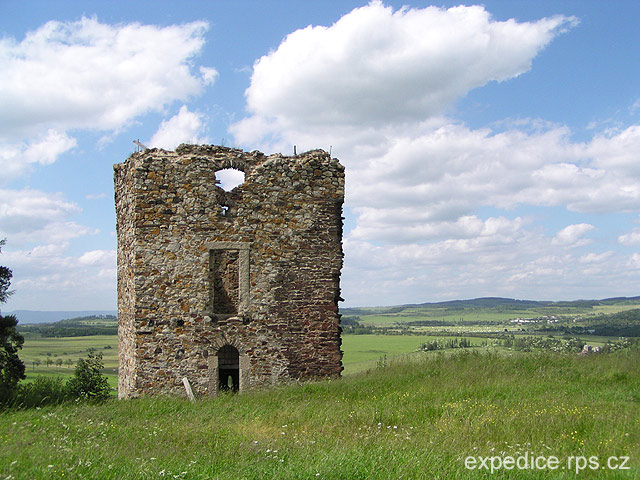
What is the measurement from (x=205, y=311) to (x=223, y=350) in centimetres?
123

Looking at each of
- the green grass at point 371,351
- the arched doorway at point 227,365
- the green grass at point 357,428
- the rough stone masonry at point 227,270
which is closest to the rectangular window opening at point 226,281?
the rough stone masonry at point 227,270

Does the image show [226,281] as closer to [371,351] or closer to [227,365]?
[227,365]

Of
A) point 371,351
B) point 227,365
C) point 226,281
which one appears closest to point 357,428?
point 227,365

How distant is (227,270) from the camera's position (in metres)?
13.4

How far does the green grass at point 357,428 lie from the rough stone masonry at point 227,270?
4.34 feet

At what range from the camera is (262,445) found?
711 cm

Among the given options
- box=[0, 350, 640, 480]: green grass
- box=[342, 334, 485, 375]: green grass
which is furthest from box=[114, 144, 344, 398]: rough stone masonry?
box=[342, 334, 485, 375]: green grass

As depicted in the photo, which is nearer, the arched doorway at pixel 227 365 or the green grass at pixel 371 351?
the arched doorway at pixel 227 365

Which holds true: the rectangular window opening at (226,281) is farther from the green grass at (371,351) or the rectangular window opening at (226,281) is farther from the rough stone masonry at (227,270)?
the green grass at (371,351)

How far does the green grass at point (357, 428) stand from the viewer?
5.95 meters

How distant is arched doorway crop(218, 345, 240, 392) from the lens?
13328 millimetres

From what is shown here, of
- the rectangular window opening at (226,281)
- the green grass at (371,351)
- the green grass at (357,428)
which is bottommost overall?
the green grass at (371,351)

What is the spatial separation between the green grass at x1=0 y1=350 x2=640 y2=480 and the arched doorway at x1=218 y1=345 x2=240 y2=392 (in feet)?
4.06

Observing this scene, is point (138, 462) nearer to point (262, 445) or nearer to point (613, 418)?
point (262, 445)
